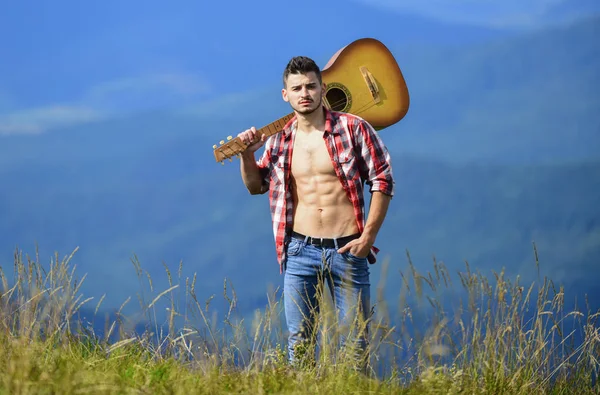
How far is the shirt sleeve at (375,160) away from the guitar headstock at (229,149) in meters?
0.54

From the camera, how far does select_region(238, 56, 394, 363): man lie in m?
3.77

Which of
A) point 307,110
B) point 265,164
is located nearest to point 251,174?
point 265,164

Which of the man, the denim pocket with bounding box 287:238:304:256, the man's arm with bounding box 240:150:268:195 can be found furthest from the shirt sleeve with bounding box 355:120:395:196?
the man's arm with bounding box 240:150:268:195

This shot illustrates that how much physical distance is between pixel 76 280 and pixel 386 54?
6.37ft

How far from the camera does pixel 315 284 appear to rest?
3850mm

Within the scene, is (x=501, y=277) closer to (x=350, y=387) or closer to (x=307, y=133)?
(x=350, y=387)

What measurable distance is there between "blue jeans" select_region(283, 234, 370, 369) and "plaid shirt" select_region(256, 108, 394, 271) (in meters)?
0.10

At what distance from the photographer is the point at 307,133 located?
390 cm

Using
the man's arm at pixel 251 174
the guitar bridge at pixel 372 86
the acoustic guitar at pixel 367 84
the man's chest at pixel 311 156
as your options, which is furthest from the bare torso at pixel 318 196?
the guitar bridge at pixel 372 86

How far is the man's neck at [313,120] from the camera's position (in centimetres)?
385

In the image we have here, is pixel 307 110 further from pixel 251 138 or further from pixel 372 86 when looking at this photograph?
pixel 372 86

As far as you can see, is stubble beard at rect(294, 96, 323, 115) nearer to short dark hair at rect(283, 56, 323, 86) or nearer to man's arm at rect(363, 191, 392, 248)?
short dark hair at rect(283, 56, 323, 86)

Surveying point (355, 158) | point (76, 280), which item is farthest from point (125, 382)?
point (355, 158)

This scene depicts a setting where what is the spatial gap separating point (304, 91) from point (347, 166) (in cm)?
38
